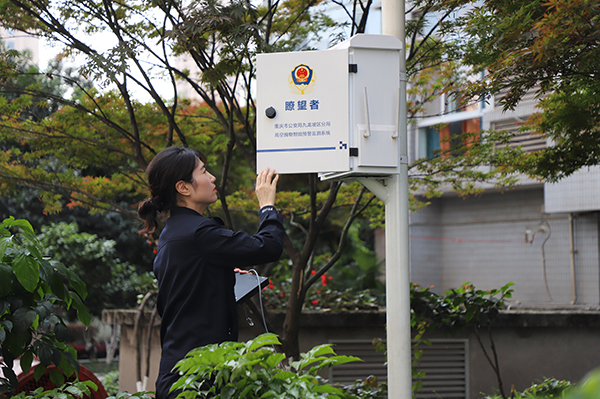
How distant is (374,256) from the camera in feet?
44.5

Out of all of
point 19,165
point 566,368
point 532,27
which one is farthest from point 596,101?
point 19,165

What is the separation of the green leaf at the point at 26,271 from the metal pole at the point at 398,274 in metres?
1.58

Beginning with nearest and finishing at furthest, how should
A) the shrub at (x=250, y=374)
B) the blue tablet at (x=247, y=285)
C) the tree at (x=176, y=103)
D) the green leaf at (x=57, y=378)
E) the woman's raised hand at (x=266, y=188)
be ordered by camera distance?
the shrub at (x=250, y=374) → the woman's raised hand at (x=266, y=188) → the blue tablet at (x=247, y=285) → the green leaf at (x=57, y=378) → the tree at (x=176, y=103)

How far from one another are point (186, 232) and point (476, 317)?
3.46 metres

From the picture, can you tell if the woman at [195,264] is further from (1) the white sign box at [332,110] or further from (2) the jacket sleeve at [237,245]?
(1) the white sign box at [332,110]

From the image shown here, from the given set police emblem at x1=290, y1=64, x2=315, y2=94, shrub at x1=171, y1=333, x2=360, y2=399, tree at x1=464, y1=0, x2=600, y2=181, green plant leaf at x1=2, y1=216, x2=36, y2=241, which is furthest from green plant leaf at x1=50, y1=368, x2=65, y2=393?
tree at x1=464, y1=0, x2=600, y2=181

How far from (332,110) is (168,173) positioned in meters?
0.84

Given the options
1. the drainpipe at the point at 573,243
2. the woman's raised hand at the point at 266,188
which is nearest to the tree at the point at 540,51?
the woman's raised hand at the point at 266,188

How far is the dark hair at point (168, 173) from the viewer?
2.31 m

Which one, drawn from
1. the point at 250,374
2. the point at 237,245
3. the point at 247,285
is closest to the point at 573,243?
the point at 247,285

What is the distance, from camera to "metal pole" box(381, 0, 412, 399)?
280cm

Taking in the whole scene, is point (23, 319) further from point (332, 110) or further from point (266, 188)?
point (332, 110)

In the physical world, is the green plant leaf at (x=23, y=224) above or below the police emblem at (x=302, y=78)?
below

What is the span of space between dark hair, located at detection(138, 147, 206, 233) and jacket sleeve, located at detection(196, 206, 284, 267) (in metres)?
0.26
